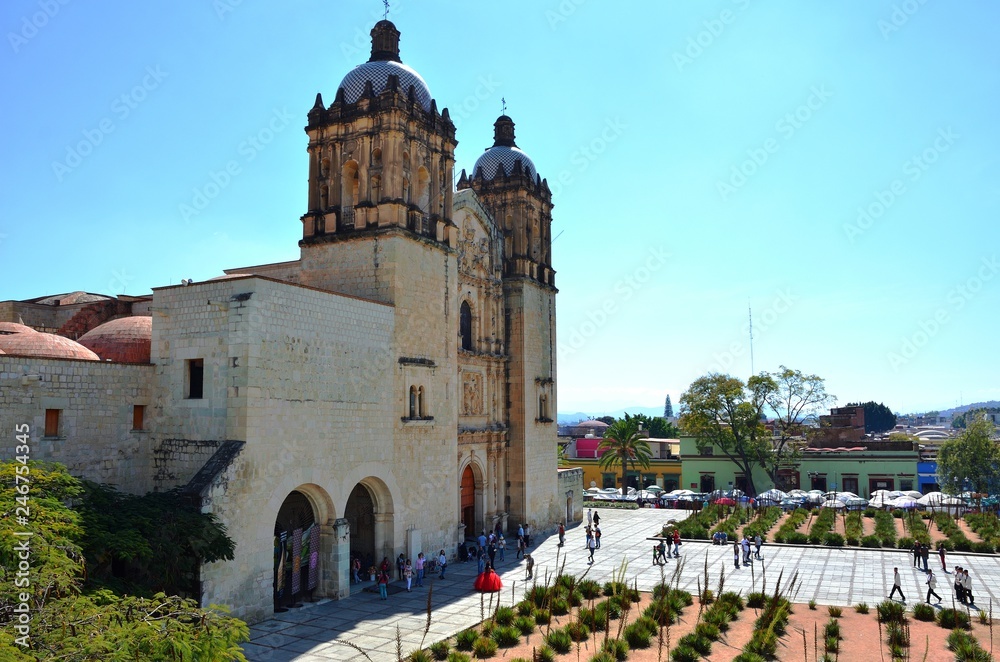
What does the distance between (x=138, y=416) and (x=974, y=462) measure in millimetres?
48342

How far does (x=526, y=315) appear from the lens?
3650cm

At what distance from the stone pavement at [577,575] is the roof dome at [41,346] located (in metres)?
8.76

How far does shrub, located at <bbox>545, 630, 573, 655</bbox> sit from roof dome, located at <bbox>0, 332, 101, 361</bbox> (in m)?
13.5

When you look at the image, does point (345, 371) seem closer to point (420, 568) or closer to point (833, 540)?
point (420, 568)

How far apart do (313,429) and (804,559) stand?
66.9 feet

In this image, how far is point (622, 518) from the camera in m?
43.5

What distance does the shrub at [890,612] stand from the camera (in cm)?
1969

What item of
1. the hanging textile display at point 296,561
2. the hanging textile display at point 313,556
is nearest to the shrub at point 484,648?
the hanging textile display at point 296,561

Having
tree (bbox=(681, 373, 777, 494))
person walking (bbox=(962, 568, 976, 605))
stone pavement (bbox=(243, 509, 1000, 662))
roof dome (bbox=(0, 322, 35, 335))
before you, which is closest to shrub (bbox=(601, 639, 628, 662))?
stone pavement (bbox=(243, 509, 1000, 662))

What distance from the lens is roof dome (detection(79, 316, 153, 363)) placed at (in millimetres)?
22297

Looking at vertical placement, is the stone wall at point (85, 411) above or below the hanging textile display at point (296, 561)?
above

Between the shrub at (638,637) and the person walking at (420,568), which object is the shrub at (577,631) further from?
the person walking at (420,568)

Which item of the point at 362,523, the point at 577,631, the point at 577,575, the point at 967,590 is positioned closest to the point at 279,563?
the point at 362,523

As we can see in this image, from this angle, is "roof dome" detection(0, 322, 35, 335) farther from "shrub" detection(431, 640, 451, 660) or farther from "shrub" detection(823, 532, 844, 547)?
"shrub" detection(823, 532, 844, 547)
